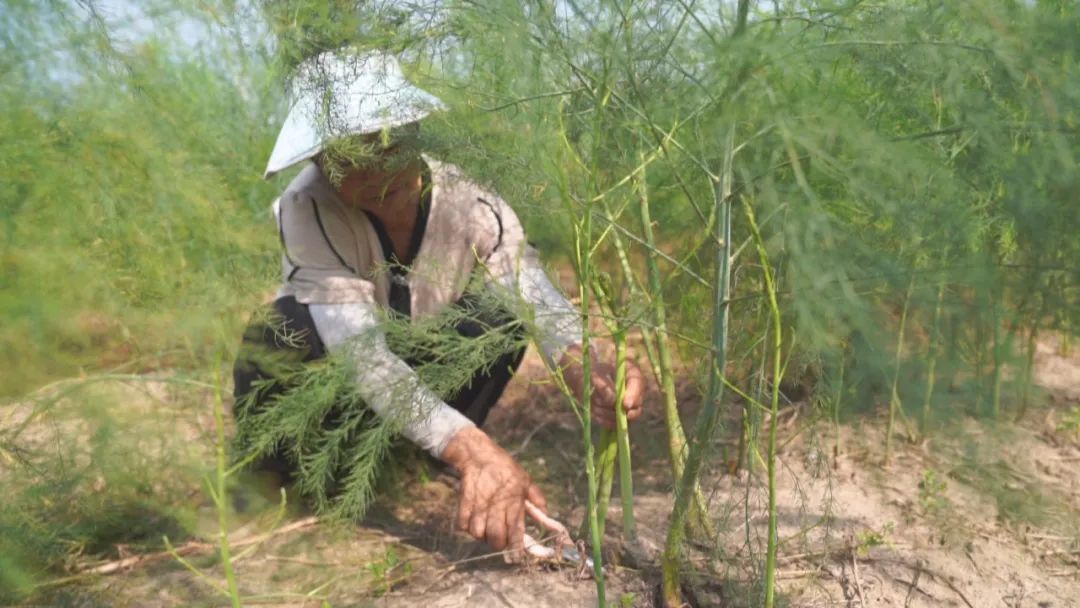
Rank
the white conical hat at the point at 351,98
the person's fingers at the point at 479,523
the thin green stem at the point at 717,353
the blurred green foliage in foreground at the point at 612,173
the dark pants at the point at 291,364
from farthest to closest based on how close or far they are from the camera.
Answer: the dark pants at the point at 291,364 < the person's fingers at the point at 479,523 < the white conical hat at the point at 351,98 < the thin green stem at the point at 717,353 < the blurred green foliage in foreground at the point at 612,173

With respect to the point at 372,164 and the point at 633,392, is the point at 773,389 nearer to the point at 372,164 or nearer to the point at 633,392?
the point at 633,392

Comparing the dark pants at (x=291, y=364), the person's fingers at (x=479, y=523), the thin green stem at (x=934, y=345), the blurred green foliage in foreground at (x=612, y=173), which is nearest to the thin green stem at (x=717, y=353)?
the blurred green foliage in foreground at (x=612, y=173)

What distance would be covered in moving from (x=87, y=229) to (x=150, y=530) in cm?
69

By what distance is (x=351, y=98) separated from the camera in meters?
1.41

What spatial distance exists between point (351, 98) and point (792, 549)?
996mm

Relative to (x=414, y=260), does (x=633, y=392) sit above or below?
below

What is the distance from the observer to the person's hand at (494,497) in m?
1.42

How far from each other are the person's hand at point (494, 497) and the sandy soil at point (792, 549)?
0.20ft

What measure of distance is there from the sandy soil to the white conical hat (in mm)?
477

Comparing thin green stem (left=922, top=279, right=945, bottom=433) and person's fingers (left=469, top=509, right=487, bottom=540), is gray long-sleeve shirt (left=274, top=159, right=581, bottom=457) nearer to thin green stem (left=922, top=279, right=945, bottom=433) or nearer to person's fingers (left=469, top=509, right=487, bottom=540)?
person's fingers (left=469, top=509, right=487, bottom=540)

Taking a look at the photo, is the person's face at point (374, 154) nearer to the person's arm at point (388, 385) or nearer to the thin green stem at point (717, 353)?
the person's arm at point (388, 385)

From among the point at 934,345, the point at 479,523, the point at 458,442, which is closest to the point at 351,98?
the point at 458,442

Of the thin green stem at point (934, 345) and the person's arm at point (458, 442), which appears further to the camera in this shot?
the person's arm at point (458, 442)

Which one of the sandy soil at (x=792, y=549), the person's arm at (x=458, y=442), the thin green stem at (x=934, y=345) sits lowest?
the sandy soil at (x=792, y=549)
